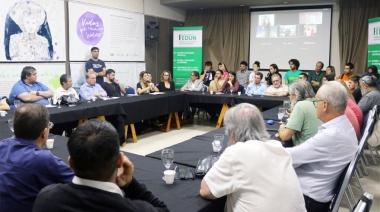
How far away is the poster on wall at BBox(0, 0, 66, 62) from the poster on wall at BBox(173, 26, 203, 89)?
3.37m

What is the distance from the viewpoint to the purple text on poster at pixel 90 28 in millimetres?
6762

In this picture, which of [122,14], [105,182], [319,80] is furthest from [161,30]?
[105,182]

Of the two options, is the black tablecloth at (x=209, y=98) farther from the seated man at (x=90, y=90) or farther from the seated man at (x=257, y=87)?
the seated man at (x=90, y=90)

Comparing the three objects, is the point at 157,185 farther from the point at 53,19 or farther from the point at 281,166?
the point at 53,19

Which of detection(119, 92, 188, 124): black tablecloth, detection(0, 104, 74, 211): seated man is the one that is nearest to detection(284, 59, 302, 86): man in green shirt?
detection(119, 92, 188, 124): black tablecloth

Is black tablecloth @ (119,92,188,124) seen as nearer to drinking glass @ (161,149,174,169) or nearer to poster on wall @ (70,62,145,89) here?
poster on wall @ (70,62,145,89)

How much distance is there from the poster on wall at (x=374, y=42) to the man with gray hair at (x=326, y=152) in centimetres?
534

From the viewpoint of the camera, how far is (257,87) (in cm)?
660

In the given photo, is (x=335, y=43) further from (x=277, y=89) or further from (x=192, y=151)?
(x=192, y=151)

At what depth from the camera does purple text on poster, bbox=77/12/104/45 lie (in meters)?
6.76

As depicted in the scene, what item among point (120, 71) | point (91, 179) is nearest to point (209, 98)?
point (120, 71)

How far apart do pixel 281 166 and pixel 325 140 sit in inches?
23.7

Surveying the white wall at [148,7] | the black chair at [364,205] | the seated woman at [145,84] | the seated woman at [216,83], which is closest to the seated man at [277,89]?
the seated woman at [216,83]

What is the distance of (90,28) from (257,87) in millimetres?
3570
